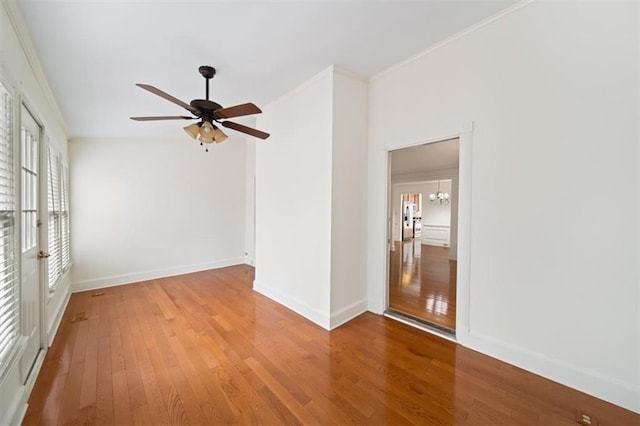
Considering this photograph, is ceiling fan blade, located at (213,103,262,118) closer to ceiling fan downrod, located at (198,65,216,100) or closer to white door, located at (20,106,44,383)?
ceiling fan downrod, located at (198,65,216,100)

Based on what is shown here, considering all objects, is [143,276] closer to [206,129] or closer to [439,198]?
[206,129]

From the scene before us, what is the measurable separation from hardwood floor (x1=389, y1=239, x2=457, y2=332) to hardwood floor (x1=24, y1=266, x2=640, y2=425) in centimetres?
44

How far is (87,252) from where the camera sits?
14.3 feet

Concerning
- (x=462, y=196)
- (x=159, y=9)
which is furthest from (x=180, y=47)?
(x=462, y=196)

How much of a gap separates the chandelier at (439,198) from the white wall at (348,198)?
25.1 feet

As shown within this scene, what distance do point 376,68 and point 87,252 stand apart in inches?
214

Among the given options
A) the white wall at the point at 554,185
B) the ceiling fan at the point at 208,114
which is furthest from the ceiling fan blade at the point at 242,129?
the white wall at the point at 554,185

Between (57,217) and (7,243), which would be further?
(57,217)

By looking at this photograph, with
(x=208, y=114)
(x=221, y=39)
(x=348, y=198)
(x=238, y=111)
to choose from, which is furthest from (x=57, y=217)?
(x=348, y=198)

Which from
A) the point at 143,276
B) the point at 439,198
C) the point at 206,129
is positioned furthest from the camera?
the point at 439,198

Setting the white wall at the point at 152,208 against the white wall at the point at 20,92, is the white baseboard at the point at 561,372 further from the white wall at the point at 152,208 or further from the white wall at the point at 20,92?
the white wall at the point at 152,208

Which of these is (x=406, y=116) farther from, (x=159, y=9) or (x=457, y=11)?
(x=159, y=9)

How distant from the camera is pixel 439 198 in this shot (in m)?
9.83

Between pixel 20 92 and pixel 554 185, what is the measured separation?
4.13m
